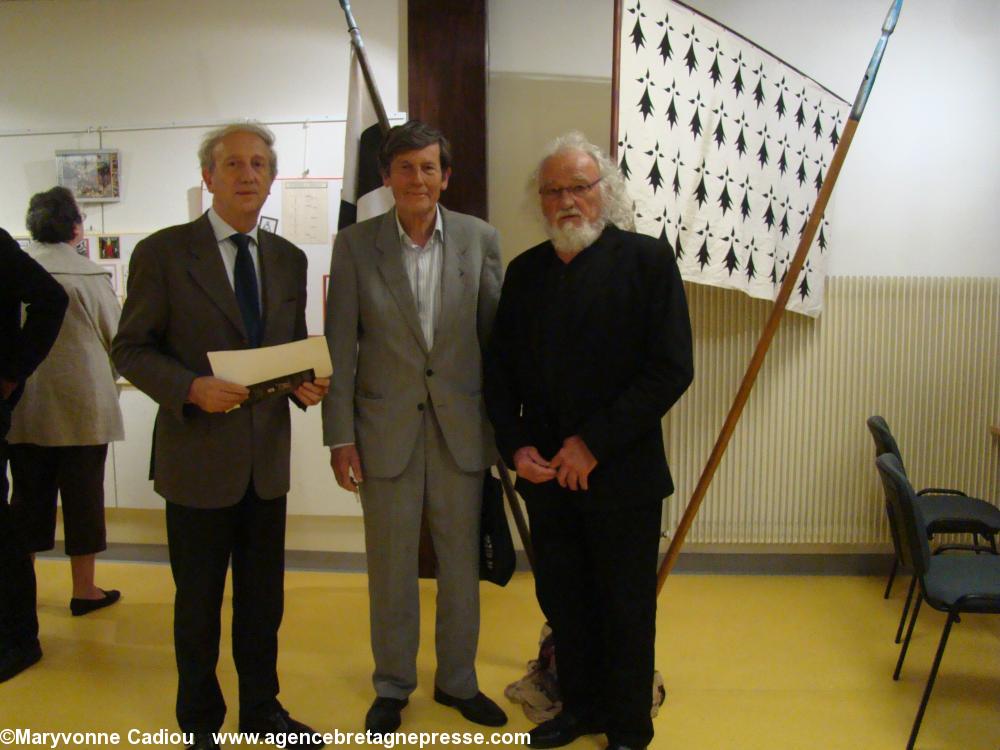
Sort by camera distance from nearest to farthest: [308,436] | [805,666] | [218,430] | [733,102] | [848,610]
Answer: [218,430]
[805,666]
[733,102]
[848,610]
[308,436]

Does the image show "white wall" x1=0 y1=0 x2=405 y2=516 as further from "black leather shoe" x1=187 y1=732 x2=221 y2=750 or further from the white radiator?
the white radiator

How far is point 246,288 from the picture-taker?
196cm

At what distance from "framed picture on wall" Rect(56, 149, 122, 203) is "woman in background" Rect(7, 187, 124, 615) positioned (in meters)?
0.65

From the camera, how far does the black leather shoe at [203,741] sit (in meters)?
1.99

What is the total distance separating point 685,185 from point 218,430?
75.1 inches

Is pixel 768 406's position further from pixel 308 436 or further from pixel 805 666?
pixel 308 436

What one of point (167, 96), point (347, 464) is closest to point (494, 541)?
point (347, 464)

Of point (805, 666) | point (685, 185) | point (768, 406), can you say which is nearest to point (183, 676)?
point (805, 666)

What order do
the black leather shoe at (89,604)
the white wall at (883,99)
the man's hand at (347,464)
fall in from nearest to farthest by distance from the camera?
the man's hand at (347,464)
the black leather shoe at (89,604)
the white wall at (883,99)

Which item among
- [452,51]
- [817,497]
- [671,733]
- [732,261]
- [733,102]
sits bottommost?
[671,733]

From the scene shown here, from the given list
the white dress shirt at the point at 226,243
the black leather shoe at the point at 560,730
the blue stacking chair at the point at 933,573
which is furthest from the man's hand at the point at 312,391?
the blue stacking chair at the point at 933,573

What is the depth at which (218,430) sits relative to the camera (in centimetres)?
190

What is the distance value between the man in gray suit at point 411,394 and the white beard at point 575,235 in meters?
0.30

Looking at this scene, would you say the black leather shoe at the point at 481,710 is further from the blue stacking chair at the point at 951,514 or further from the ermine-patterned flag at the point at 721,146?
the ermine-patterned flag at the point at 721,146
